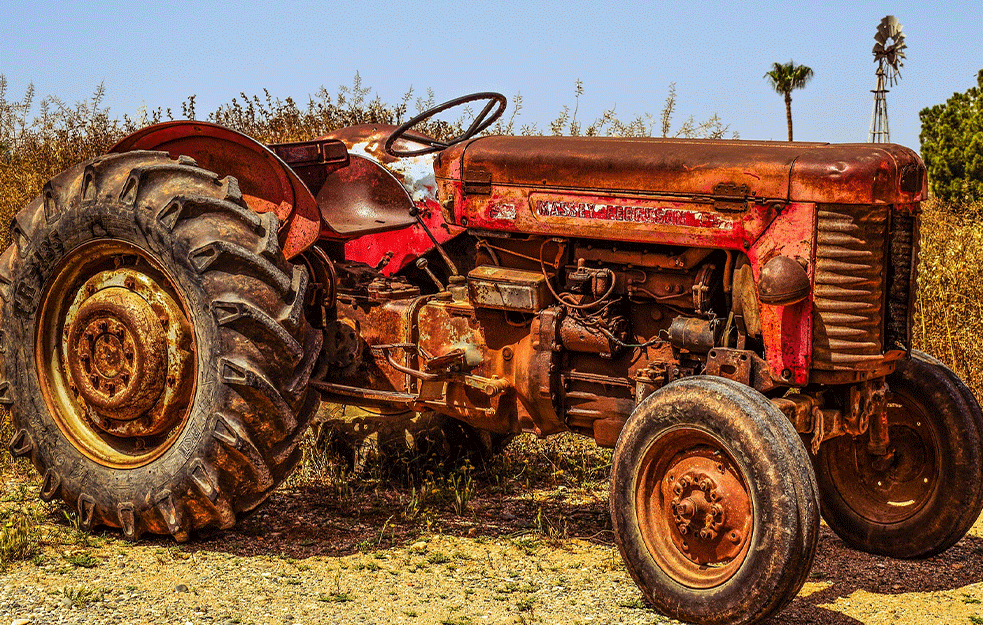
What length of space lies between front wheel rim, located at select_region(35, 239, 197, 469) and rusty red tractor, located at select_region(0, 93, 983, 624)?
13 millimetres

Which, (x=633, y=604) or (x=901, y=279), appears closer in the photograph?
(x=633, y=604)

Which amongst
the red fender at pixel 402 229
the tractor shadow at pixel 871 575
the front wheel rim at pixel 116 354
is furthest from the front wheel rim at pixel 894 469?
the front wheel rim at pixel 116 354

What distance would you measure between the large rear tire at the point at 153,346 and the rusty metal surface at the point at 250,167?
0.92 ft

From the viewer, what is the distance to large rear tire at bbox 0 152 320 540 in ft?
13.9

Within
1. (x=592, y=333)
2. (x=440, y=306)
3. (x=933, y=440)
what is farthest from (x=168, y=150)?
(x=933, y=440)

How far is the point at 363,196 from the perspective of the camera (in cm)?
588

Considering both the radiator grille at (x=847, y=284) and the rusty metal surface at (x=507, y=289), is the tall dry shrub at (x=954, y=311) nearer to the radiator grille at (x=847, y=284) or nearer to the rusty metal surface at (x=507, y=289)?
the radiator grille at (x=847, y=284)

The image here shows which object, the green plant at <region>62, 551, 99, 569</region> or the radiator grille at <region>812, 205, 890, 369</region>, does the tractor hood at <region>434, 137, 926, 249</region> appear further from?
the green plant at <region>62, 551, 99, 569</region>

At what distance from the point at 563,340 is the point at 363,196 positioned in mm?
1942

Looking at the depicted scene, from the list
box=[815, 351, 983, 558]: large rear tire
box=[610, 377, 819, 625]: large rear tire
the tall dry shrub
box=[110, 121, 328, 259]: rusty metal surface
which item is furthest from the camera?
the tall dry shrub

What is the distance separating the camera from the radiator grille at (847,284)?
3777 millimetres

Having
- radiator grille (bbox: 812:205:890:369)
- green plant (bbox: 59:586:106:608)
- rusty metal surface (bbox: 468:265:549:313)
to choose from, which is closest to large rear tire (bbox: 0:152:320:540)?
green plant (bbox: 59:586:106:608)

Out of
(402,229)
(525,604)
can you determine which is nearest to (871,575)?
(525,604)

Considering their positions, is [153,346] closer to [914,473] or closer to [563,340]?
[563,340]
